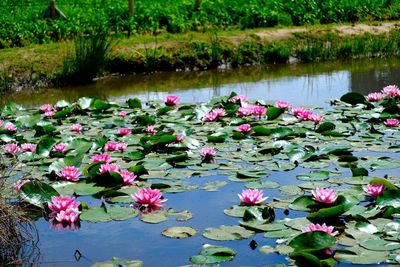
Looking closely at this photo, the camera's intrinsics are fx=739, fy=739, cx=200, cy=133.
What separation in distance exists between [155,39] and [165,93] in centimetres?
261

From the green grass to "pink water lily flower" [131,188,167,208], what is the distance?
24.7 ft

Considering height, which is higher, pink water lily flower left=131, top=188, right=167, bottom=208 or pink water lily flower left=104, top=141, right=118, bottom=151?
pink water lily flower left=104, top=141, right=118, bottom=151

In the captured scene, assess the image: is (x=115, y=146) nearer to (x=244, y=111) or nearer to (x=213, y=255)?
(x=244, y=111)

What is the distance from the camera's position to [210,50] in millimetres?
11188

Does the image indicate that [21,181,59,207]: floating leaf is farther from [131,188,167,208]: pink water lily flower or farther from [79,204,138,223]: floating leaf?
[131,188,167,208]: pink water lily flower

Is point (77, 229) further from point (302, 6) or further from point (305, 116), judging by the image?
point (302, 6)

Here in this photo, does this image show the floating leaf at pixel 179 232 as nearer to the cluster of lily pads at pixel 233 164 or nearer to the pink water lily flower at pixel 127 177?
the cluster of lily pads at pixel 233 164

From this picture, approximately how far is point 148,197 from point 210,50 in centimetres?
731

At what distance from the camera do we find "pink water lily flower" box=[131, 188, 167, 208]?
407 cm

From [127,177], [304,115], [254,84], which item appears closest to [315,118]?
[304,115]

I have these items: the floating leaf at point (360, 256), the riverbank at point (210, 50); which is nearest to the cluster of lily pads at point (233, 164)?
the floating leaf at point (360, 256)

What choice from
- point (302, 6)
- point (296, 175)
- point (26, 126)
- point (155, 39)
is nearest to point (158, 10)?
point (155, 39)

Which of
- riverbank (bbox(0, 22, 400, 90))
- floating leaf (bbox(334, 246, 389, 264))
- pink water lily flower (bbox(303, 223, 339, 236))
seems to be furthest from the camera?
riverbank (bbox(0, 22, 400, 90))

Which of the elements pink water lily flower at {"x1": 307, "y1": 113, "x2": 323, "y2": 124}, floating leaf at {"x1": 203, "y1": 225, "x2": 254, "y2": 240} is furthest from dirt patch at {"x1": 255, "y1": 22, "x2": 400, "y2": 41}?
floating leaf at {"x1": 203, "y1": 225, "x2": 254, "y2": 240}
